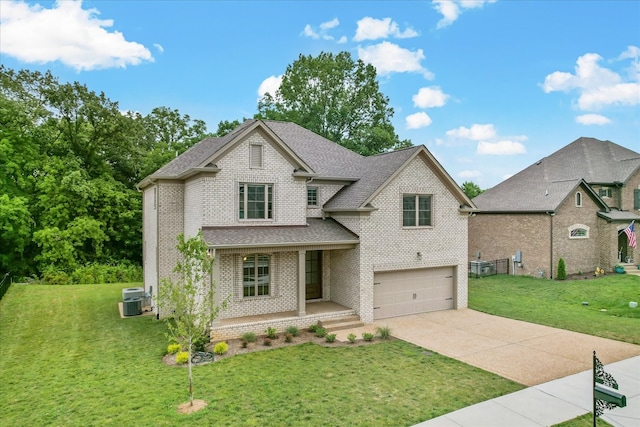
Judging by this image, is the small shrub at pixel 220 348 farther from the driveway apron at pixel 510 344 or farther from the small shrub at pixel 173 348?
the driveway apron at pixel 510 344

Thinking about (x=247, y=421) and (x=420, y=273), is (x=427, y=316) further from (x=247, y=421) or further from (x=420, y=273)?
(x=247, y=421)

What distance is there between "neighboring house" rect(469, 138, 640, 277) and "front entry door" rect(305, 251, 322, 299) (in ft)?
48.2

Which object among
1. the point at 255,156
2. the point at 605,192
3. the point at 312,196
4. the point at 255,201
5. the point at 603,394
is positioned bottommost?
the point at 603,394

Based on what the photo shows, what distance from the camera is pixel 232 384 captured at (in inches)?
368

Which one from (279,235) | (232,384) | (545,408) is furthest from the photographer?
(279,235)

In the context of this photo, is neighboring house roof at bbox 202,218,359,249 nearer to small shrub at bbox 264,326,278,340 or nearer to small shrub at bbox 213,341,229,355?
small shrub at bbox 264,326,278,340

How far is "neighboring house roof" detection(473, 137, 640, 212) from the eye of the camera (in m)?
26.9

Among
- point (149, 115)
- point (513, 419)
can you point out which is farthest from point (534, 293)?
point (149, 115)

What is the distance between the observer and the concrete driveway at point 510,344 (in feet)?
33.8

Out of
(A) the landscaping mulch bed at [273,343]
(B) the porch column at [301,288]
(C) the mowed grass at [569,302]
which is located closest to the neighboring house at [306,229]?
(B) the porch column at [301,288]

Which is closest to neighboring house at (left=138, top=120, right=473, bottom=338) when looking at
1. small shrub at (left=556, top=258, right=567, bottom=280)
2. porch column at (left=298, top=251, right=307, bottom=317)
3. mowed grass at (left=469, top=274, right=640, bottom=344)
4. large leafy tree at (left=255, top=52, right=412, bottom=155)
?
porch column at (left=298, top=251, right=307, bottom=317)

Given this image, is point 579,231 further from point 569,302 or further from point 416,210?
point 416,210

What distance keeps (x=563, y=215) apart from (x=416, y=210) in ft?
49.5

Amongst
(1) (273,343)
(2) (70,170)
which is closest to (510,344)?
(1) (273,343)
